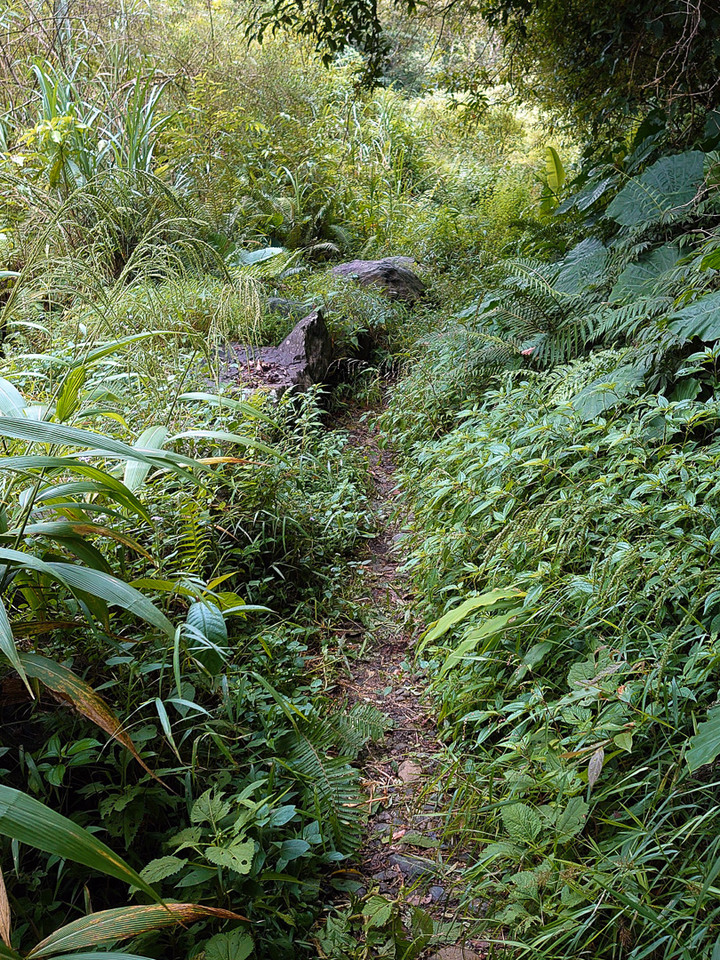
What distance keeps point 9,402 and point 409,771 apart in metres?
1.42

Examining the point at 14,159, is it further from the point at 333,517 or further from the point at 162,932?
the point at 162,932

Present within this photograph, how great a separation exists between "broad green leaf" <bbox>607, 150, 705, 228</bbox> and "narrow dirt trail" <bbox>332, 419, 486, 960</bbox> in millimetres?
2097

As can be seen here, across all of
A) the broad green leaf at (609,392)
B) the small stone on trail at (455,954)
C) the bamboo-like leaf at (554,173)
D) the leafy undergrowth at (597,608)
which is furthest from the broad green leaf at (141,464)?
the bamboo-like leaf at (554,173)

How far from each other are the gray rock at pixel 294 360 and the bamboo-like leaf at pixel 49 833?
284 cm


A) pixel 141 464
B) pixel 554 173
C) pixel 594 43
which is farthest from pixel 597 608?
pixel 554 173

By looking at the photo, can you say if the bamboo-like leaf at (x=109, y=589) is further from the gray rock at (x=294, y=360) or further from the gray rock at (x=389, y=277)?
the gray rock at (x=389, y=277)

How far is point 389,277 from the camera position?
5.66 meters

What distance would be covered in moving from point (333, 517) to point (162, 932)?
69.1 inches

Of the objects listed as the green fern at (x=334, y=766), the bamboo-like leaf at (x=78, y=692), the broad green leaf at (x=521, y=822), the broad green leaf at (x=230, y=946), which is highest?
the bamboo-like leaf at (x=78, y=692)

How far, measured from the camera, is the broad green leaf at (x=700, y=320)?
231 centimetres

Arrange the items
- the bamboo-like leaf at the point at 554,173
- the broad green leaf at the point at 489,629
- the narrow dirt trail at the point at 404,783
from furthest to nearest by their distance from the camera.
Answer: the bamboo-like leaf at the point at 554,173, the broad green leaf at the point at 489,629, the narrow dirt trail at the point at 404,783

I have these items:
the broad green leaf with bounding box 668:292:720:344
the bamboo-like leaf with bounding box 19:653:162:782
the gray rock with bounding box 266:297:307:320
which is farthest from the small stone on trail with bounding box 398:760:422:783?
the gray rock with bounding box 266:297:307:320

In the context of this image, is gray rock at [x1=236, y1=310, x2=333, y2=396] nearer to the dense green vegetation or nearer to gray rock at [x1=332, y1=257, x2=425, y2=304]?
the dense green vegetation

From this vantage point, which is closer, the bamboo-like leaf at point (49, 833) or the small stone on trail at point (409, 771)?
the bamboo-like leaf at point (49, 833)
